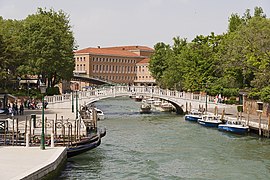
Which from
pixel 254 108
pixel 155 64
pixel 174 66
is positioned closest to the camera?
pixel 254 108

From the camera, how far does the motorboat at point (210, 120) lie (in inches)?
1177

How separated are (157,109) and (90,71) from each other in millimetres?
47382

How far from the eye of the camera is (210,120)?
99.9 ft

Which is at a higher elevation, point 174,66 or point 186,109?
point 174,66

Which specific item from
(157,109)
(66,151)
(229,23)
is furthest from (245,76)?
(66,151)

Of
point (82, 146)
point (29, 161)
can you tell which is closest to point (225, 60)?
point (82, 146)

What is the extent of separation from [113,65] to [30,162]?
3431 inches

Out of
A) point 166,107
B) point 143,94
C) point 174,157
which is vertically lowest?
point 174,157

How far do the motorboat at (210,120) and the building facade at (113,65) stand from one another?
61568 millimetres

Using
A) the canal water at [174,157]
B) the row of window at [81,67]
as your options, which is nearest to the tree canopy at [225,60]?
the canal water at [174,157]

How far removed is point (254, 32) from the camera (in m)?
33.3

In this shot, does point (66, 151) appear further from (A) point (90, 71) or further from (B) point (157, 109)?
(A) point (90, 71)

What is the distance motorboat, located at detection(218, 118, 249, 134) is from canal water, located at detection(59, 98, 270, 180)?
474mm

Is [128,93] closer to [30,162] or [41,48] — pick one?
[41,48]
